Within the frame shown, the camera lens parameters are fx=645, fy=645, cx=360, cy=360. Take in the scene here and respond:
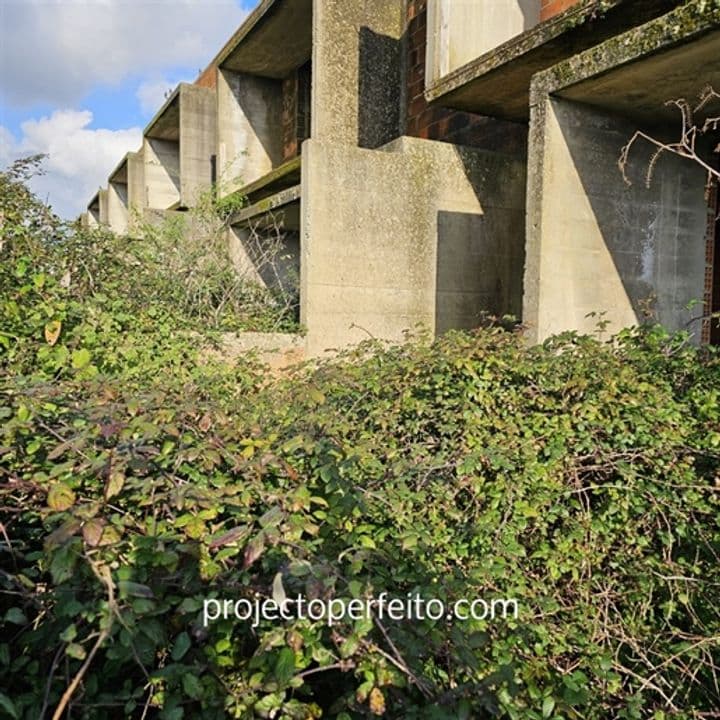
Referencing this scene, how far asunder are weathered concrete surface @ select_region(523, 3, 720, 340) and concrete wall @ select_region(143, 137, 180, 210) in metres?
15.3

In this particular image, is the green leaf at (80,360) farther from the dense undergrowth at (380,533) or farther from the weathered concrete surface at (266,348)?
the weathered concrete surface at (266,348)

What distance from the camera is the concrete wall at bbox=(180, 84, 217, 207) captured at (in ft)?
46.1

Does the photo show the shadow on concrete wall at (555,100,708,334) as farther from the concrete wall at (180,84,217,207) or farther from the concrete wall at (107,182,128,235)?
the concrete wall at (107,182,128,235)

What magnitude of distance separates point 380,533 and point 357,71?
7.97m

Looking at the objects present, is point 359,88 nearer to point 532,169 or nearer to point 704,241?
point 532,169

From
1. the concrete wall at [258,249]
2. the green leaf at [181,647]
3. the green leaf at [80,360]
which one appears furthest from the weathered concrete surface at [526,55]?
the green leaf at [181,647]

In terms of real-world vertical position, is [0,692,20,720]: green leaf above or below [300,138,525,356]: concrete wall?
below

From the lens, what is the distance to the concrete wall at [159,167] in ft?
62.7

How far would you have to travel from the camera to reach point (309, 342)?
7.27 metres

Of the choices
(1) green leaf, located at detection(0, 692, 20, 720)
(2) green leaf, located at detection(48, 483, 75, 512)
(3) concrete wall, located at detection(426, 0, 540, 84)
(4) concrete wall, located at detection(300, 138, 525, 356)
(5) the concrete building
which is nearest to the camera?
(1) green leaf, located at detection(0, 692, 20, 720)

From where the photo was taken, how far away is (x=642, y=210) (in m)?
6.29

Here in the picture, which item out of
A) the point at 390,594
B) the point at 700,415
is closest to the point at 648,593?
the point at 700,415

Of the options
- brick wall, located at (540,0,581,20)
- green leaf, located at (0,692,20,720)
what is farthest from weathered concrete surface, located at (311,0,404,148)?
green leaf, located at (0,692,20,720)

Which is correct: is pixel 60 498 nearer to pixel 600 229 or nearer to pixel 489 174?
pixel 600 229
